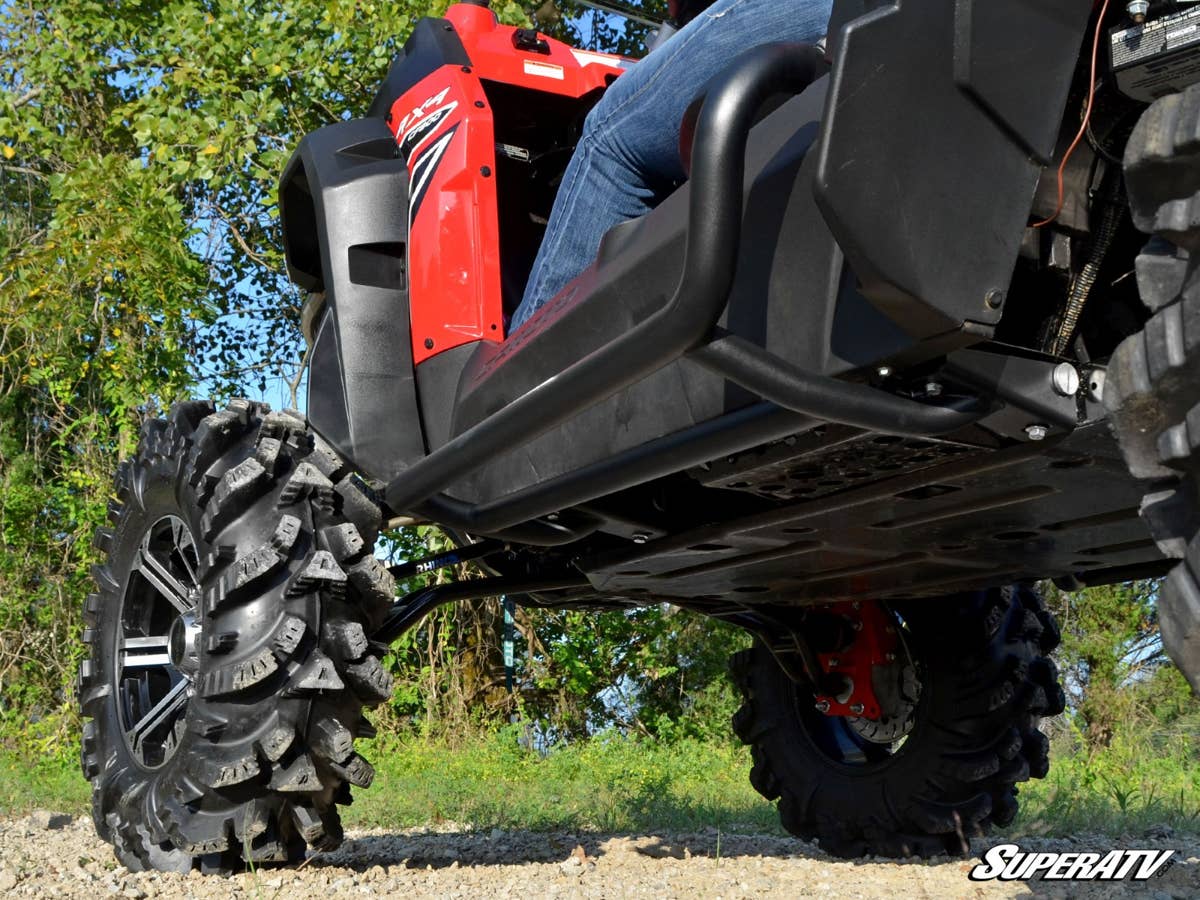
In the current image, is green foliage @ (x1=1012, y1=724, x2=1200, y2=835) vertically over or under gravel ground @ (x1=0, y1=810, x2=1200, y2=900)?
under

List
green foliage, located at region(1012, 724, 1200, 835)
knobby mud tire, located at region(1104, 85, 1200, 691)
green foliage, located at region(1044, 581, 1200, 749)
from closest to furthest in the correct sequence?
knobby mud tire, located at region(1104, 85, 1200, 691)
green foliage, located at region(1012, 724, 1200, 835)
green foliage, located at region(1044, 581, 1200, 749)

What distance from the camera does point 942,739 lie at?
3.55 metres

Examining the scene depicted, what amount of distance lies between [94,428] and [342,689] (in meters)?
8.04

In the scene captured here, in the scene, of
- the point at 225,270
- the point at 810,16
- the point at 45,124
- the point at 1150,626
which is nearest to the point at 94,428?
the point at 225,270

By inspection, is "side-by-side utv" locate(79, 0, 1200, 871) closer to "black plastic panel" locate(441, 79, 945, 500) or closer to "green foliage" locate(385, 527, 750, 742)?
"black plastic panel" locate(441, 79, 945, 500)

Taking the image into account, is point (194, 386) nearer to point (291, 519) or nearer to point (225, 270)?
point (225, 270)

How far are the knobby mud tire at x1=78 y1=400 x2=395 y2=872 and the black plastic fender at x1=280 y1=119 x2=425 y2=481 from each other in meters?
0.16

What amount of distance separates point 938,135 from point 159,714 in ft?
8.67

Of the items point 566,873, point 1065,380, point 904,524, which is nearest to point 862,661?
point 566,873

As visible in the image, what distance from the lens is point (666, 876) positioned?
9.79 feet

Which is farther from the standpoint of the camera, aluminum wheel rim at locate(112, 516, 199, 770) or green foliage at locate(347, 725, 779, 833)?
green foliage at locate(347, 725, 779, 833)
